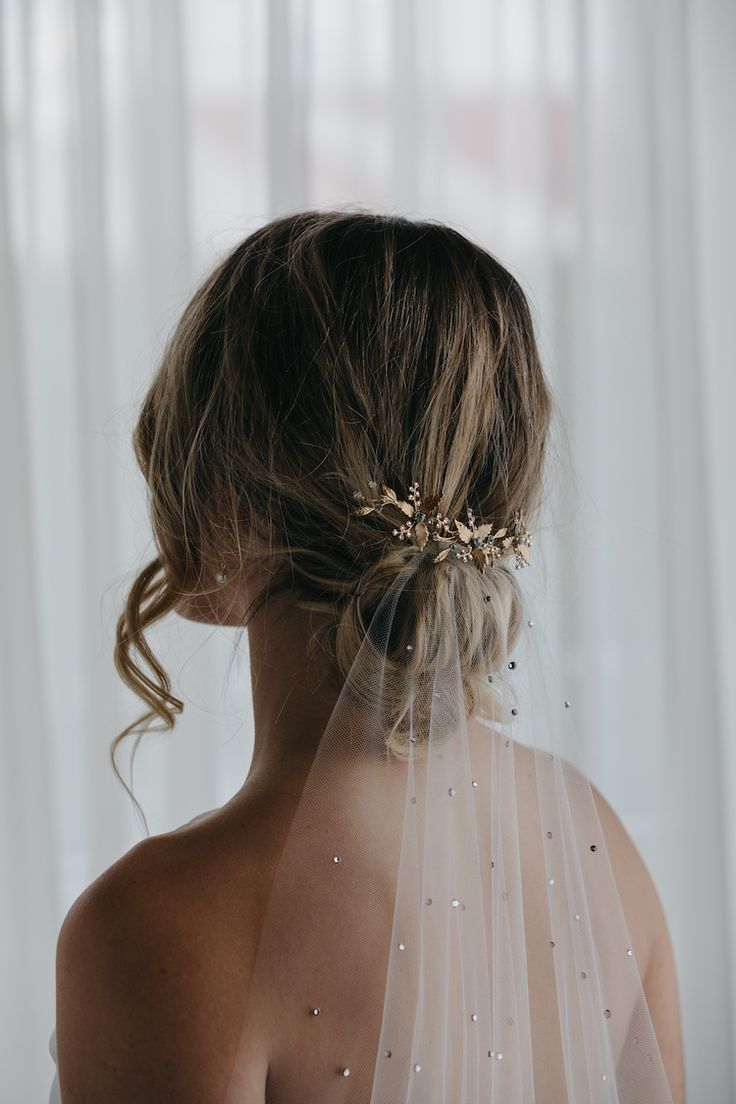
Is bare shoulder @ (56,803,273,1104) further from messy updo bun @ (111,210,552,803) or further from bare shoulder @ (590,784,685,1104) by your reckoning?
bare shoulder @ (590,784,685,1104)

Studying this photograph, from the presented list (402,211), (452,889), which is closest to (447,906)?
(452,889)

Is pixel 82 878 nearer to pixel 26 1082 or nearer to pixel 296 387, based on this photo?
pixel 26 1082

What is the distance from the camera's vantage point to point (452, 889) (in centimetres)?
70

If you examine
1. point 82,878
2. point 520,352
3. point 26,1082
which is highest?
point 520,352

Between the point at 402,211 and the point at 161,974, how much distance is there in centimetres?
148

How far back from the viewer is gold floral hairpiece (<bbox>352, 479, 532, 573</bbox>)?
0.70 meters

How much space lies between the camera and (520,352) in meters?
0.76

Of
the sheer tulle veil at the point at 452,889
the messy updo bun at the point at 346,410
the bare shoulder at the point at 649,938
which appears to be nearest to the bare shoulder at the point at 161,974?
the sheer tulle veil at the point at 452,889

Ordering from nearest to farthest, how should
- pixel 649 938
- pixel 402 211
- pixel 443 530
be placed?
1. pixel 443 530
2. pixel 649 938
3. pixel 402 211

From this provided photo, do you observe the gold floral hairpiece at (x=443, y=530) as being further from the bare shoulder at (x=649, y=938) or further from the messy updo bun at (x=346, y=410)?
the bare shoulder at (x=649, y=938)

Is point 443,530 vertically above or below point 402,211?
below

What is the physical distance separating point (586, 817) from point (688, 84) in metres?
1.52

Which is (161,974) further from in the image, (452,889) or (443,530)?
(443,530)

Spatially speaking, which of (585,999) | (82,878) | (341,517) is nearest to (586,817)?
(585,999)
